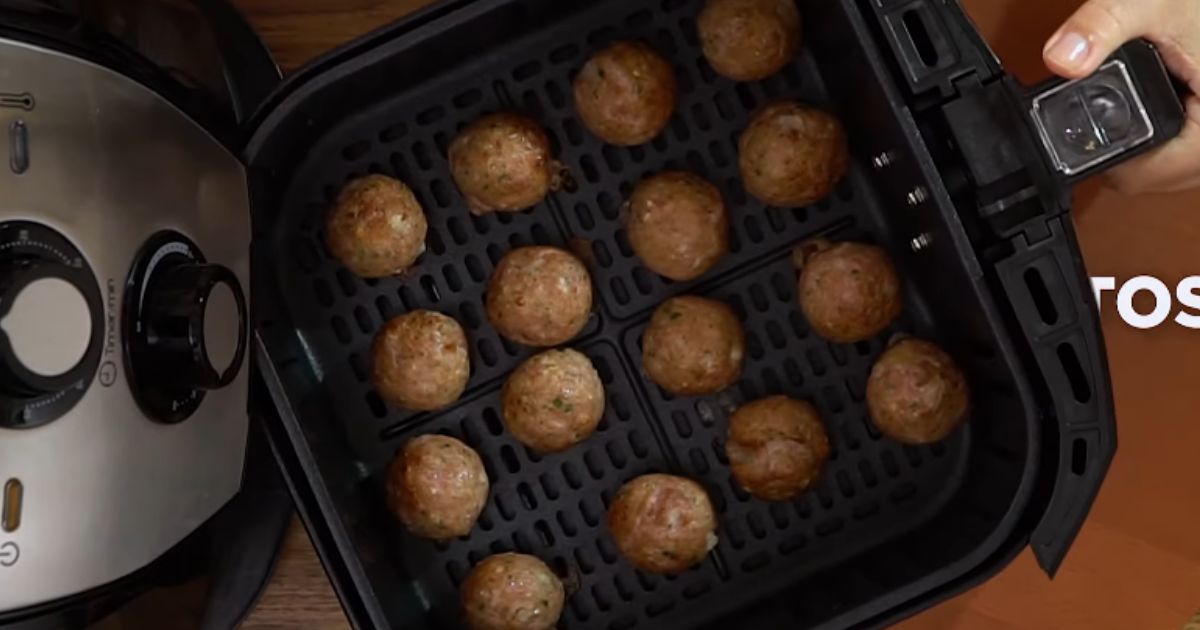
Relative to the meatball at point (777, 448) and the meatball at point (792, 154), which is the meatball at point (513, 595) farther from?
the meatball at point (792, 154)

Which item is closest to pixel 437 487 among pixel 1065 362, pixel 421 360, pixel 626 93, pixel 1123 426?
pixel 421 360

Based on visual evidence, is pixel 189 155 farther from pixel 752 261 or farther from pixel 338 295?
pixel 752 261

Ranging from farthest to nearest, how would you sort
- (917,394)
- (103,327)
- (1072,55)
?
1. (917,394)
2. (1072,55)
3. (103,327)

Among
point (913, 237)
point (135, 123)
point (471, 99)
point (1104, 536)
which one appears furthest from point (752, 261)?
point (135, 123)

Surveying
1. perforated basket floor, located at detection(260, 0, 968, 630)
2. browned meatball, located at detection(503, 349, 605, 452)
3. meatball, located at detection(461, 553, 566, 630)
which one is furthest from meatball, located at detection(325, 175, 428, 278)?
meatball, located at detection(461, 553, 566, 630)

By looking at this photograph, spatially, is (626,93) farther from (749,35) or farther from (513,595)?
(513,595)

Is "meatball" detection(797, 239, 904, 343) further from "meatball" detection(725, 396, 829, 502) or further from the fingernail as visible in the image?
the fingernail
